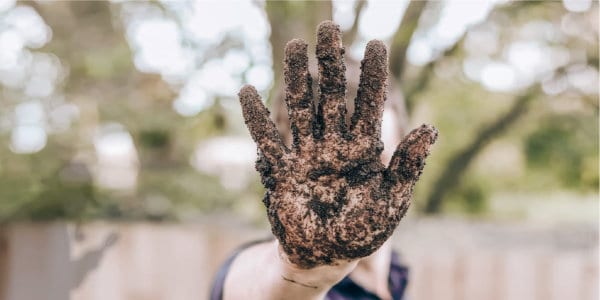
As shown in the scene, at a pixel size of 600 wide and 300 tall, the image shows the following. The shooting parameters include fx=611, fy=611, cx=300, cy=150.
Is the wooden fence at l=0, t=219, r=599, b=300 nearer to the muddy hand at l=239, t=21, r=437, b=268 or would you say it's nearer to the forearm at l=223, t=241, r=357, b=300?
the forearm at l=223, t=241, r=357, b=300

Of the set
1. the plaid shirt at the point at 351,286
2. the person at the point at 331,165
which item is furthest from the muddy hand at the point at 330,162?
the plaid shirt at the point at 351,286

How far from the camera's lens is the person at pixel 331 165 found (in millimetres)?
941

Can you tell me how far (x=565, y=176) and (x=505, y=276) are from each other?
800 millimetres

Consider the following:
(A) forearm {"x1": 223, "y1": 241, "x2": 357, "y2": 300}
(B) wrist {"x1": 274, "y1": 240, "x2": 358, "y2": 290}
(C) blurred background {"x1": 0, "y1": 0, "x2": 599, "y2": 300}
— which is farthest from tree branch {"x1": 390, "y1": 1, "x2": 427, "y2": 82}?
(B) wrist {"x1": 274, "y1": 240, "x2": 358, "y2": 290}

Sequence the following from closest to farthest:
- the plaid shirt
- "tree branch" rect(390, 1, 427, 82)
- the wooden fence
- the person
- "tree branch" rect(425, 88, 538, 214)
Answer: the person → the plaid shirt → "tree branch" rect(390, 1, 427, 82) → the wooden fence → "tree branch" rect(425, 88, 538, 214)

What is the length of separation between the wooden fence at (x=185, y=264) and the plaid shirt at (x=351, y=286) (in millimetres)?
2146

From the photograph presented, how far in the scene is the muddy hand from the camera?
3.09 ft

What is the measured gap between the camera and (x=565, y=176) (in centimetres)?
411

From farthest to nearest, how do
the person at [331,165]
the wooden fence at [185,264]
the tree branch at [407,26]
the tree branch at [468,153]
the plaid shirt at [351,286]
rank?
the tree branch at [468,153] < the wooden fence at [185,264] < the tree branch at [407,26] < the plaid shirt at [351,286] < the person at [331,165]

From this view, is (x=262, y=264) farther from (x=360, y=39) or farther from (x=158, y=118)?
(x=158, y=118)

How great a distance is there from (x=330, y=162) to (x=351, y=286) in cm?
68

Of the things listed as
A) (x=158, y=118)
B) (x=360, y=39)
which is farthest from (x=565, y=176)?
(x=158, y=118)

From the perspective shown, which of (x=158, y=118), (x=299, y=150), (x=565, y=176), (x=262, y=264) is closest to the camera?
(x=299, y=150)

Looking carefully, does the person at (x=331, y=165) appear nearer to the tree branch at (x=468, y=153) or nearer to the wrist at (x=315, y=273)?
the wrist at (x=315, y=273)
